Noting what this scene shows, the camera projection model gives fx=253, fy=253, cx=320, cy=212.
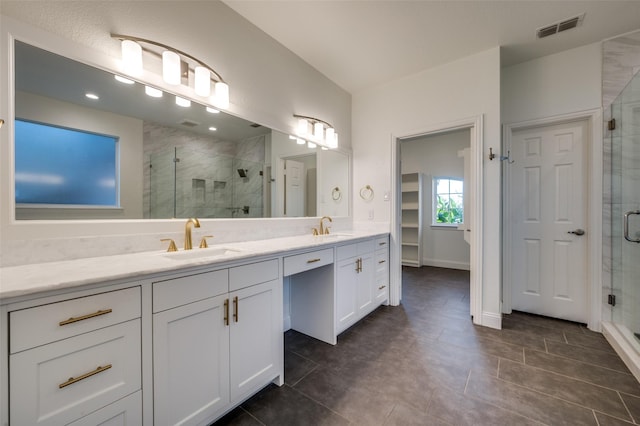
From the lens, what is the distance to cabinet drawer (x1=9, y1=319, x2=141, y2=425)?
0.79m

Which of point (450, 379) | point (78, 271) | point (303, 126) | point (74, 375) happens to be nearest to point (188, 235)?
point (78, 271)

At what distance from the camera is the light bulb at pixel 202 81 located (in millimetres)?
1693

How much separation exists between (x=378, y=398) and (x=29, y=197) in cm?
210

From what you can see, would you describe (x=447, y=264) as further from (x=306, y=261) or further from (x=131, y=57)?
(x=131, y=57)

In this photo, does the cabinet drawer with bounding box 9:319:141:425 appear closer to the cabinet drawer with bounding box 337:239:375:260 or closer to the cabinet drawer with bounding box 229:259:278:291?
the cabinet drawer with bounding box 229:259:278:291

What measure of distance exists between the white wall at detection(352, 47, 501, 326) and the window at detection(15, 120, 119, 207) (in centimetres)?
251

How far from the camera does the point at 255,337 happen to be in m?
1.46

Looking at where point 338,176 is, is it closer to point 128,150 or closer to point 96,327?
point 128,150

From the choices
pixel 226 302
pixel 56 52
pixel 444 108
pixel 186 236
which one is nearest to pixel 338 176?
pixel 444 108

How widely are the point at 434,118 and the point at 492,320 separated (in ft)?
6.96

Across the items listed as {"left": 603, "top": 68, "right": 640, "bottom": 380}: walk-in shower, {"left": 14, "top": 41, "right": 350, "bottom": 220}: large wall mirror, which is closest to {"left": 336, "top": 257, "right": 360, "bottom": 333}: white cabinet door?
{"left": 14, "top": 41, "right": 350, "bottom": 220}: large wall mirror

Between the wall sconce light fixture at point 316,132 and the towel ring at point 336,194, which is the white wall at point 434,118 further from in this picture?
the wall sconce light fixture at point 316,132

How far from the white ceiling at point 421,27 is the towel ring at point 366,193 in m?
1.35

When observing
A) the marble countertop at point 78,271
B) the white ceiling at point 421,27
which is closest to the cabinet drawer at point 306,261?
the marble countertop at point 78,271
